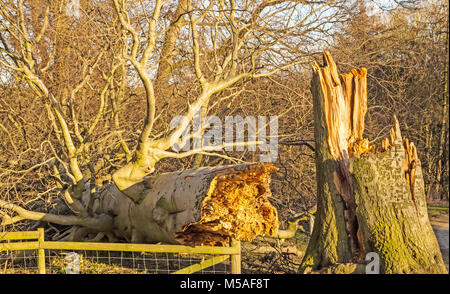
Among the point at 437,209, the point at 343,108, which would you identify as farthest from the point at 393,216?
the point at 437,209

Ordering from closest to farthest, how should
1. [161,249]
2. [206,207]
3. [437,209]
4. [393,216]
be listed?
1. [393,216]
2. [161,249]
3. [206,207]
4. [437,209]

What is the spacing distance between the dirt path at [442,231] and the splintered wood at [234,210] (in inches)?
193

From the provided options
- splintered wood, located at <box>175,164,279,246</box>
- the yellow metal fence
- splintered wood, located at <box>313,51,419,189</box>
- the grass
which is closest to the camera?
splintered wood, located at <box>313,51,419,189</box>

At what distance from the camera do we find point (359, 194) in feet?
15.2

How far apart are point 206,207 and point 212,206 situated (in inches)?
3.4

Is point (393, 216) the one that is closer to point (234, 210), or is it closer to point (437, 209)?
point (234, 210)

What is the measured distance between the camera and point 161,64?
31.3ft

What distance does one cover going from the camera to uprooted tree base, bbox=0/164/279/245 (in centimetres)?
547

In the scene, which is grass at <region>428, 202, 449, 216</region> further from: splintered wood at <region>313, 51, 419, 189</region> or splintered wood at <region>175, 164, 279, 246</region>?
splintered wood at <region>313, 51, 419, 189</region>

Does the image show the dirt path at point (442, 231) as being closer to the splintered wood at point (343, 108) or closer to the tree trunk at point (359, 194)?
the tree trunk at point (359, 194)

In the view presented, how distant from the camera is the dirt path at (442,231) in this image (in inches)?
376

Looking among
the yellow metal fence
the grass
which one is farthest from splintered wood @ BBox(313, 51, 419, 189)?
the grass

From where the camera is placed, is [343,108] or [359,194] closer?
[359,194]
